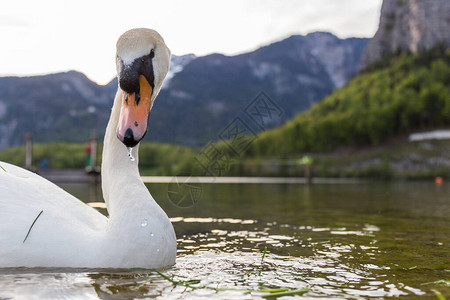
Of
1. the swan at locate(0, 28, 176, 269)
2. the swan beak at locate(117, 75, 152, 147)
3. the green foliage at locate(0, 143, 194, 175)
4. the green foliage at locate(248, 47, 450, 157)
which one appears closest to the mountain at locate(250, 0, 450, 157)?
the green foliage at locate(248, 47, 450, 157)

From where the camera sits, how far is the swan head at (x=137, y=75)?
4.65 metres

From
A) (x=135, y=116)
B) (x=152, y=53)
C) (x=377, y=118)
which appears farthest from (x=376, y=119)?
(x=135, y=116)

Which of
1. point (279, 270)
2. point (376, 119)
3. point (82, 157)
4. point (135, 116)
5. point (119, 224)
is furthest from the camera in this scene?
point (376, 119)

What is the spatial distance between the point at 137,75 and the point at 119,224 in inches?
62.5

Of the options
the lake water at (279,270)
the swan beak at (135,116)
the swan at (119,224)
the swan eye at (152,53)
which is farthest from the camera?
the swan eye at (152,53)

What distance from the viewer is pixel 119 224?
551cm

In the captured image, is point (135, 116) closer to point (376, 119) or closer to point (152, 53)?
point (152, 53)

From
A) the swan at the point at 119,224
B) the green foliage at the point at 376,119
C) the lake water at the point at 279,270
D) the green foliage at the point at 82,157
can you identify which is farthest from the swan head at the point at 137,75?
the green foliage at the point at 376,119

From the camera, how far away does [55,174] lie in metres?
46.5

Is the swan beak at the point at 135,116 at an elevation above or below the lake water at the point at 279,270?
above

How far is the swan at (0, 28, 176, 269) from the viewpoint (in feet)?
16.8

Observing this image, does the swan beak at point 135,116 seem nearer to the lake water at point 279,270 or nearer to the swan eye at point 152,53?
the swan eye at point 152,53

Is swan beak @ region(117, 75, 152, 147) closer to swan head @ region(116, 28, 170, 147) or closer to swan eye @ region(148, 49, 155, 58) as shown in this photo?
swan head @ region(116, 28, 170, 147)

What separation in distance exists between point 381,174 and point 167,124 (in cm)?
4145
